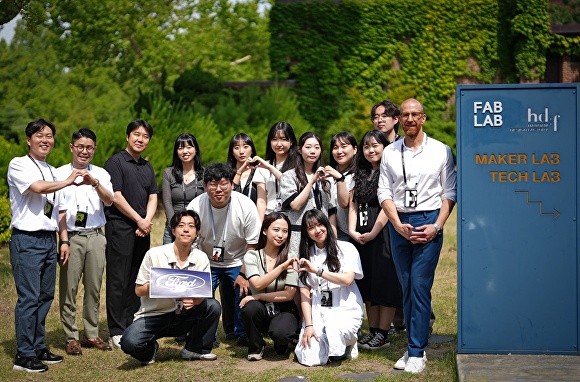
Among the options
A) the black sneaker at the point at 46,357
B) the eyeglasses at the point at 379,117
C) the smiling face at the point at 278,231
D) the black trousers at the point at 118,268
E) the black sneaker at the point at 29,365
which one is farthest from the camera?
the eyeglasses at the point at 379,117

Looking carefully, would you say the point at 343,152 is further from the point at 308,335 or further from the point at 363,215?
the point at 308,335

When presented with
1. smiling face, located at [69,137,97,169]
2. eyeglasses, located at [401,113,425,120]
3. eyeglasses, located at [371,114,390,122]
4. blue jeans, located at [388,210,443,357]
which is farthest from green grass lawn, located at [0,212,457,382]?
eyeglasses, located at [371,114,390,122]

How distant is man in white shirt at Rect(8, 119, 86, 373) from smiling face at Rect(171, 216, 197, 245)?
0.88 meters

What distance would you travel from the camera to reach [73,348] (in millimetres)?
7188

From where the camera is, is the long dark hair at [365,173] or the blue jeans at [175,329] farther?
the long dark hair at [365,173]

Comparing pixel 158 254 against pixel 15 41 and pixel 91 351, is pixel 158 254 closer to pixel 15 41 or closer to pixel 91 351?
pixel 91 351

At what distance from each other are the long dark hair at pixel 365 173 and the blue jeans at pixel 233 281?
1.27 m

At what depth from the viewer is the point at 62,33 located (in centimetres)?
3328

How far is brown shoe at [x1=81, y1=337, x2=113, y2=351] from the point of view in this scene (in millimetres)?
7387

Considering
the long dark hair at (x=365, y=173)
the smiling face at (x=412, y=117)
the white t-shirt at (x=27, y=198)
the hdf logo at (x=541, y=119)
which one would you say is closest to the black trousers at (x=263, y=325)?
the long dark hair at (x=365, y=173)

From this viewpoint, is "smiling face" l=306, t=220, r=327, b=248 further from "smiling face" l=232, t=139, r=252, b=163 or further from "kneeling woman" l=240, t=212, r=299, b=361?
"smiling face" l=232, t=139, r=252, b=163

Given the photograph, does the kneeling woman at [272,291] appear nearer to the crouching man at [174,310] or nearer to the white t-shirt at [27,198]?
the crouching man at [174,310]

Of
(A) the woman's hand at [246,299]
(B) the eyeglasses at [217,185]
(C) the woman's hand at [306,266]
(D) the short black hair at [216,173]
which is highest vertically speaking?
(D) the short black hair at [216,173]

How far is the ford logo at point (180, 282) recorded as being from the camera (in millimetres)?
6520
